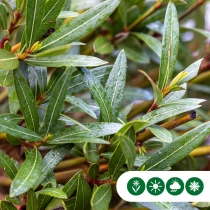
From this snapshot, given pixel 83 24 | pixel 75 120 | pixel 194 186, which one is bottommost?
pixel 194 186

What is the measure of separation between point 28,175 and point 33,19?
0.22 metres

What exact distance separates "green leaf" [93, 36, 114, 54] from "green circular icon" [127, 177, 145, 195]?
0.32m

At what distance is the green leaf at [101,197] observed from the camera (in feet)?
1.53

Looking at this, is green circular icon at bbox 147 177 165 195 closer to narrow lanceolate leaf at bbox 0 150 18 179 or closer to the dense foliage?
the dense foliage

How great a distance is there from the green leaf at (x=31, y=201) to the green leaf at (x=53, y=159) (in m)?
0.03

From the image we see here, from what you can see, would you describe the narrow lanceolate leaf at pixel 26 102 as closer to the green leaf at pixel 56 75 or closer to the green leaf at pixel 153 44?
the green leaf at pixel 56 75

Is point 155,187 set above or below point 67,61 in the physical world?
below

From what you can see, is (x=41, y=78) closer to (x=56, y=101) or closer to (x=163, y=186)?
(x=56, y=101)

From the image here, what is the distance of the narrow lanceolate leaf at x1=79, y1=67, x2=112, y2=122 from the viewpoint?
0.52 meters

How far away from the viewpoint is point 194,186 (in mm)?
503

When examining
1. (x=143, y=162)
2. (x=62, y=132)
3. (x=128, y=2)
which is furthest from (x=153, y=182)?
(x=128, y=2)

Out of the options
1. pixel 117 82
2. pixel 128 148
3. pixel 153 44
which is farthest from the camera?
pixel 153 44

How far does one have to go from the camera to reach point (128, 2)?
0.75 m

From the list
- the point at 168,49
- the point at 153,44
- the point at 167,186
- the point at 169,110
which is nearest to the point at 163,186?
the point at 167,186
